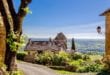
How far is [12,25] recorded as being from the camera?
626 inches

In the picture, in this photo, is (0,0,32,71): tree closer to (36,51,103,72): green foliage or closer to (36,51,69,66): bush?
(36,51,103,72): green foliage

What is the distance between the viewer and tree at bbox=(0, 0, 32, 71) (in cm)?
1560

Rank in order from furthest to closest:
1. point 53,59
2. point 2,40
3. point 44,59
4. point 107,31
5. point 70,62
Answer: point 44,59
point 53,59
point 70,62
point 107,31
point 2,40

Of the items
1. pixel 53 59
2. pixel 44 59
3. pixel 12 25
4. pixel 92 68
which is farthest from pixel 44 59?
pixel 12 25

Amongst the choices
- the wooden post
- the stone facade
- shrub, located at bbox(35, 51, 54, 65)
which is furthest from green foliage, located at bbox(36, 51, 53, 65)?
the wooden post

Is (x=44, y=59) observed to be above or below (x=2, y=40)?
below

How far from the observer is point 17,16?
52.4 feet

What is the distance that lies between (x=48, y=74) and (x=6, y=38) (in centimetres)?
2329

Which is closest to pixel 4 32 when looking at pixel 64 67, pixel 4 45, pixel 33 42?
pixel 4 45

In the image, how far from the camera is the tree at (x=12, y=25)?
15.6 meters

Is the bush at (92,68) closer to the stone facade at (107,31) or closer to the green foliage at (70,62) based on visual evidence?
the green foliage at (70,62)

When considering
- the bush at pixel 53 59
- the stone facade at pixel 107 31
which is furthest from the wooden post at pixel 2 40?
the bush at pixel 53 59

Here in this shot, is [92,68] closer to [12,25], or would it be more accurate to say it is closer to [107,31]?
[107,31]

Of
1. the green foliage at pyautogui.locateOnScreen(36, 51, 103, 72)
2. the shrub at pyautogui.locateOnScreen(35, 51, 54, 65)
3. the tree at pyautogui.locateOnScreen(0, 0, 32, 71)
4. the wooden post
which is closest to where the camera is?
the tree at pyautogui.locateOnScreen(0, 0, 32, 71)
